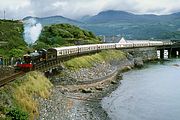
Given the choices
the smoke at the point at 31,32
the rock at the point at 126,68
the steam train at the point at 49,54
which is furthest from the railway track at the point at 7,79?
the smoke at the point at 31,32

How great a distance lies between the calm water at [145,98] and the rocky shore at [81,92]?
156cm

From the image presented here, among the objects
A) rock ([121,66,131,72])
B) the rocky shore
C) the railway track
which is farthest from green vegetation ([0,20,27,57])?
the railway track

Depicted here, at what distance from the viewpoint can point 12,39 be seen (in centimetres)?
9406

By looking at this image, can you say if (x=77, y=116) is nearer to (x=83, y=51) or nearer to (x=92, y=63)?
(x=92, y=63)

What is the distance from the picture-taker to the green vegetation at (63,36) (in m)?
106

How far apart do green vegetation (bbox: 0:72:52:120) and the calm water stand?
10009 millimetres

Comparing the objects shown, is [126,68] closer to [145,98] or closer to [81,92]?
[145,98]

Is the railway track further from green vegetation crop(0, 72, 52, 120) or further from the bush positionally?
the bush

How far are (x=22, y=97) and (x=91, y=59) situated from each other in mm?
41273

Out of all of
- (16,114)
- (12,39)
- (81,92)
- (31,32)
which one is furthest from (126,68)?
(16,114)

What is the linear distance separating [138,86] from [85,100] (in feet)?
61.3

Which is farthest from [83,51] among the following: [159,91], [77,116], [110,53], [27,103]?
[27,103]

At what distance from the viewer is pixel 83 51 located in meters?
83.1

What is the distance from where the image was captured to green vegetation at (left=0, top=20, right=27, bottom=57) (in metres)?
68.8
